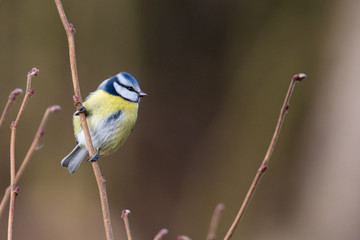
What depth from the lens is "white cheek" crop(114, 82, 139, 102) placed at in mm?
1580

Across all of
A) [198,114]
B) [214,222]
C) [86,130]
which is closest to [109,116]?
[86,130]

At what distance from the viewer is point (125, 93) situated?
1591 mm

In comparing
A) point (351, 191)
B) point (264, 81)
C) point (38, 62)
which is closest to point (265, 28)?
point (264, 81)

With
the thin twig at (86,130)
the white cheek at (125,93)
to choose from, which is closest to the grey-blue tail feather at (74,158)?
the white cheek at (125,93)

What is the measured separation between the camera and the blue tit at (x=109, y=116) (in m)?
1.54

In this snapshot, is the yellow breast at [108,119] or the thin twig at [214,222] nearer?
the thin twig at [214,222]

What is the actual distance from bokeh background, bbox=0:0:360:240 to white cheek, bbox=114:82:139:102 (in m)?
1.94

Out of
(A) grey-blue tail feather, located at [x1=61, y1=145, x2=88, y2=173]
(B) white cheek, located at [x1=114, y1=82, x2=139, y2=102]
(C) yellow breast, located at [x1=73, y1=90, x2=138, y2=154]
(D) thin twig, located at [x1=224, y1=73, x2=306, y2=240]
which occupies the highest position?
(B) white cheek, located at [x1=114, y1=82, x2=139, y2=102]

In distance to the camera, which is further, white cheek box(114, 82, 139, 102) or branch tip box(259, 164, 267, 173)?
white cheek box(114, 82, 139, 102)

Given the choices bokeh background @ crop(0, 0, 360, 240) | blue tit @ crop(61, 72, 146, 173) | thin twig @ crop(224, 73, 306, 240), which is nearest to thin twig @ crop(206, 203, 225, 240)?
thin twig @ crop(224, 73, 306, 240)

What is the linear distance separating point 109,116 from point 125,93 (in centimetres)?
9

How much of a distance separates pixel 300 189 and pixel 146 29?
62.4 inches

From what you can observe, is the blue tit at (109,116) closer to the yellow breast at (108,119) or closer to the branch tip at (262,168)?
the yellow breast at (108,119)

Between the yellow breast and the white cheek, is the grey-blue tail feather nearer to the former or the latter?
the yellow breast
